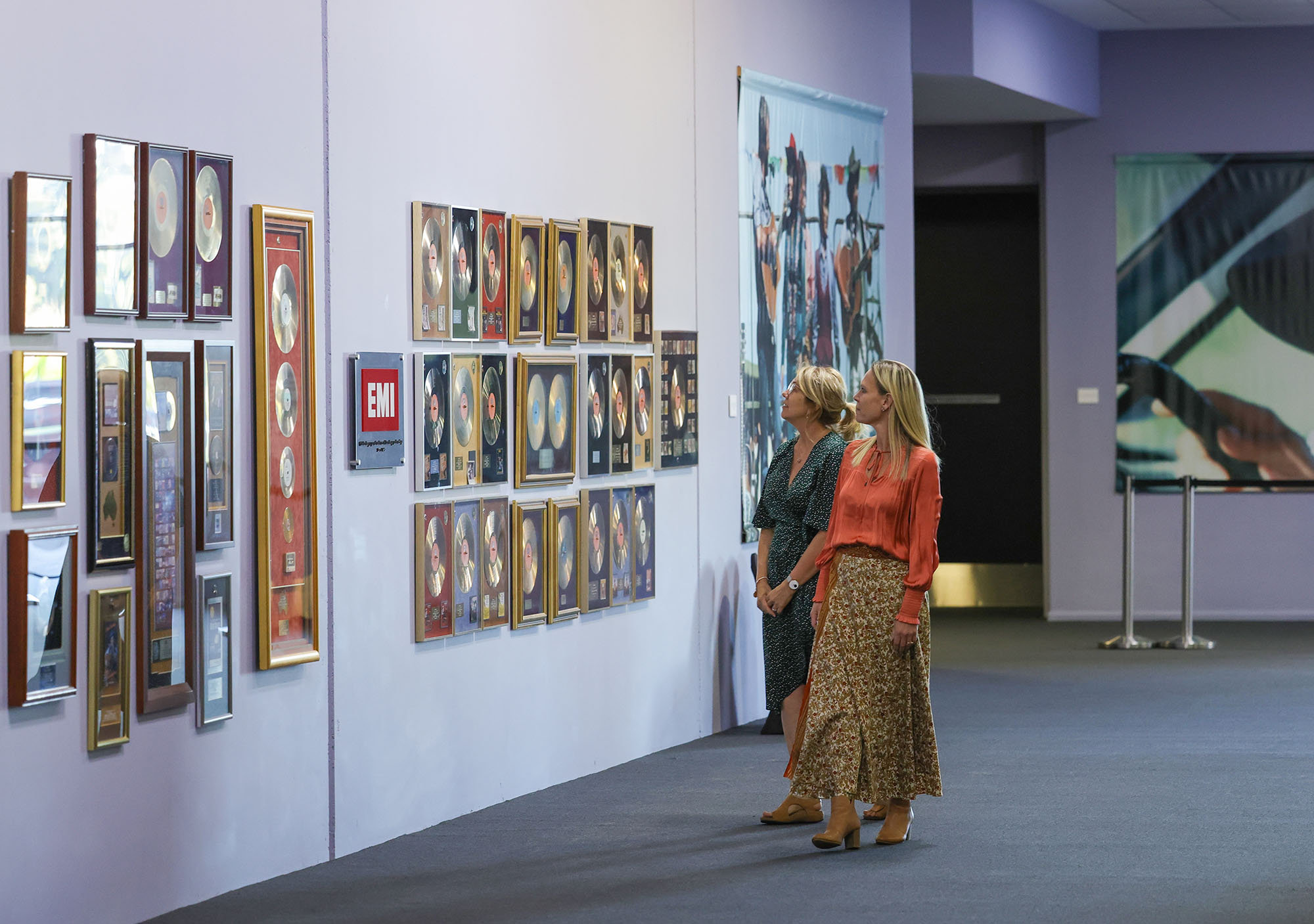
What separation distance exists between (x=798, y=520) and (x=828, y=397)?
1.60 feet

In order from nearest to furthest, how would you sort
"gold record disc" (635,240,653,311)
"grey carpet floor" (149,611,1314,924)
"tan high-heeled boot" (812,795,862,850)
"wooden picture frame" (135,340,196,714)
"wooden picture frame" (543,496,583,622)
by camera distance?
"wooden picture frame" (135,340,196,714)
"grey carpet floor" (149,611,1314,924)
"tan high-heeled boot" (812,795,862,850)
"wooden picture frame" (543,496,583,622)
"gold record disc" (635,240,653,311)

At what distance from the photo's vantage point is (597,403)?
711 centimetres

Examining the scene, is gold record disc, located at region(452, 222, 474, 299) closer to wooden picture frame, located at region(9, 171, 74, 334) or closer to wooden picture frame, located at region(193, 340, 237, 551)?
wooden picture frame, located at region(193, 340, 237, 551)

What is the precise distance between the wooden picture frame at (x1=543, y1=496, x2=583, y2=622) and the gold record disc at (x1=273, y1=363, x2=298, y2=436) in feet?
5.20

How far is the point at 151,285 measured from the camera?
4754mm

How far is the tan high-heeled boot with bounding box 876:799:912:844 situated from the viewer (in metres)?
5.66

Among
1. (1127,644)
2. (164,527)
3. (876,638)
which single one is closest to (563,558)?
(876,638)

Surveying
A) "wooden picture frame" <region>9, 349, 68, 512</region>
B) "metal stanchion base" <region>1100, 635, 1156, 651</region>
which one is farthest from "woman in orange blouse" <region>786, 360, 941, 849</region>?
"metal stanchion base" <region>1100, 635, 1156, 651</region>

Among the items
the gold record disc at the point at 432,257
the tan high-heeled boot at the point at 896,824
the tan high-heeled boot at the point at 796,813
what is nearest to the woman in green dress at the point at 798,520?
the tan high-heeled boot at the point at 796,813

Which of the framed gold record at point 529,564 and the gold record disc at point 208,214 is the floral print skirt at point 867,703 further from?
the gold record disc at point 208,214

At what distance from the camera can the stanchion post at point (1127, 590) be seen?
11.1 m

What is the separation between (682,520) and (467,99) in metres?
2.35

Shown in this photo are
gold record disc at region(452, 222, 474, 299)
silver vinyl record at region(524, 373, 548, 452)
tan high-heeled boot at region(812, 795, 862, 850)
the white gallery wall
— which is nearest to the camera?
the white gallery wall

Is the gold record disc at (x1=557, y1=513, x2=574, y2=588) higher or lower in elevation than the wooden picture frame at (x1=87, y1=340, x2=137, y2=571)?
lower
